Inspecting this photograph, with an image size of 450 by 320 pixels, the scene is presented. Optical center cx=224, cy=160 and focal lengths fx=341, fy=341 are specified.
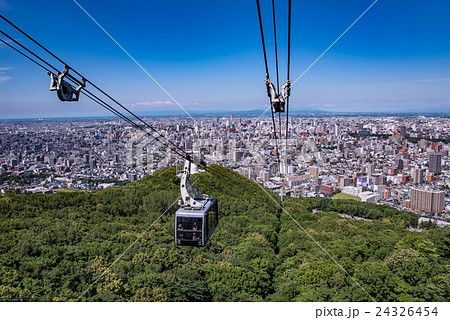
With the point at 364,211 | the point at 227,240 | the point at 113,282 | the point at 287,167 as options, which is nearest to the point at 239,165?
the point at 287,167

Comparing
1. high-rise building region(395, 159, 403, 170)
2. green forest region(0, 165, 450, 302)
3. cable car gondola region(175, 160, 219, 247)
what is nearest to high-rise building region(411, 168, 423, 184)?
high-rise building region(395, 159, 403, 170)

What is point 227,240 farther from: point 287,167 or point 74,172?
point 287,167

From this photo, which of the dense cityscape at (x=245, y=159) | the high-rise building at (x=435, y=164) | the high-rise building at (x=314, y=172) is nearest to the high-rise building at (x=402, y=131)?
the dense cityscape at (x=245, y=159)

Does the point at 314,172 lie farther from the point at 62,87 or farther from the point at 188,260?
the point at 62,87

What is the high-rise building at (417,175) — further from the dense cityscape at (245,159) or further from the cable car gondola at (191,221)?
the cable car gondola at (191,221)

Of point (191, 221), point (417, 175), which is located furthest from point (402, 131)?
point (191, 221)

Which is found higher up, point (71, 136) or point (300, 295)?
point (71, 136)
